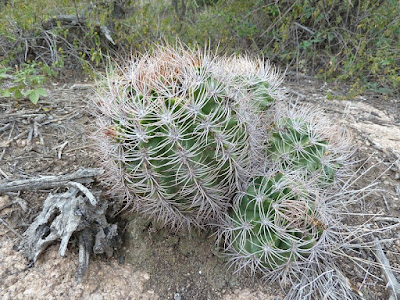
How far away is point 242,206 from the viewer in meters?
1.81

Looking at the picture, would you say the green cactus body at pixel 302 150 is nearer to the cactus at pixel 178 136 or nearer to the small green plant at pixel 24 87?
the cactus at pixel 178 136

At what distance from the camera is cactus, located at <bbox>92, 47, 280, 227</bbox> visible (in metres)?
1.54

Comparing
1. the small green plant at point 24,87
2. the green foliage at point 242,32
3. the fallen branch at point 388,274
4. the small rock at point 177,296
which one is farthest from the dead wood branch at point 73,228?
the green foliage at point 242,32

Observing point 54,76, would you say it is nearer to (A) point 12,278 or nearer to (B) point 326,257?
(A) point 12,278

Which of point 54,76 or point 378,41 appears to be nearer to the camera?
point 54,76

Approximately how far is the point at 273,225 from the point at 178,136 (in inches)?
26.4

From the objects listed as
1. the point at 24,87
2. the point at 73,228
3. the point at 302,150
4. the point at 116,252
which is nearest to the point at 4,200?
the point at 73,228

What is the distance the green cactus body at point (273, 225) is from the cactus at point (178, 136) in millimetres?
123

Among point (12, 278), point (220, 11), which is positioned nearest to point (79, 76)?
point (220, 11)

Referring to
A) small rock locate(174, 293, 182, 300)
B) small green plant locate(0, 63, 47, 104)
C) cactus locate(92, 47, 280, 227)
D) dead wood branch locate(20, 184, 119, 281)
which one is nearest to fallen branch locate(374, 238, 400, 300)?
cactus locate(92, 47, 280, 227)

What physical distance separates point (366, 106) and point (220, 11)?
2.34 m

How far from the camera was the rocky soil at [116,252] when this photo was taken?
166 cm

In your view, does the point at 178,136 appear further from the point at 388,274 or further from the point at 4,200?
the point at 388,274

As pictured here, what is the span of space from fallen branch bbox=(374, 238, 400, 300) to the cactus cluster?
0.80ft
